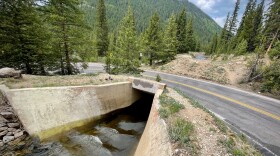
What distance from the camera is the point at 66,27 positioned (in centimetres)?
1877

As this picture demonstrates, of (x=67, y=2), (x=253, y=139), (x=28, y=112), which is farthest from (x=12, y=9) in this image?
(x=253, y=139)

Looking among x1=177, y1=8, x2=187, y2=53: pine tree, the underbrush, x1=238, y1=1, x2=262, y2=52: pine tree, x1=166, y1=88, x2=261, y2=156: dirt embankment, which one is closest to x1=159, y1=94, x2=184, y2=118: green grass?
the underbrush

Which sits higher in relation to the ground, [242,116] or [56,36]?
[56,36]

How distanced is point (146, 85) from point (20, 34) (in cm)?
1219

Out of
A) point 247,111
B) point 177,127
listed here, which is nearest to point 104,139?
point 177,127

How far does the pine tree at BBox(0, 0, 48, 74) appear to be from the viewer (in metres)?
14.9

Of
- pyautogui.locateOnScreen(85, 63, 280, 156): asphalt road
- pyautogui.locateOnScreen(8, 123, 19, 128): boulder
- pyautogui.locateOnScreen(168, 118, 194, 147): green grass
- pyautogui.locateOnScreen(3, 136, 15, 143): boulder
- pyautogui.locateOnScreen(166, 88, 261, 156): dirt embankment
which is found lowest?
pyautogui.locateOnScreen(3, 136, 15, 143): boulder

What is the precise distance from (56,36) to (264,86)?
23389 mm

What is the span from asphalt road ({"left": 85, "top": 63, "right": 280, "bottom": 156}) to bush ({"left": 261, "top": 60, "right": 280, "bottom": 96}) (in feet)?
7.82

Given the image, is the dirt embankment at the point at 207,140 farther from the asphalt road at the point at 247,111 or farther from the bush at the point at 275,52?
the bush at the point at 275,52

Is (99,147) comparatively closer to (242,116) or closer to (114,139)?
(114,139)

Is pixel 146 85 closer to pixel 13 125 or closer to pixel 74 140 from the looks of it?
pixel 74 140

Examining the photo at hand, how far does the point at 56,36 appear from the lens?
18.0 meters

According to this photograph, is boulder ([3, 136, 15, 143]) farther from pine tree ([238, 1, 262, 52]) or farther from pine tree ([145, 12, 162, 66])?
pine tree ([238, 1, 262, 52])
